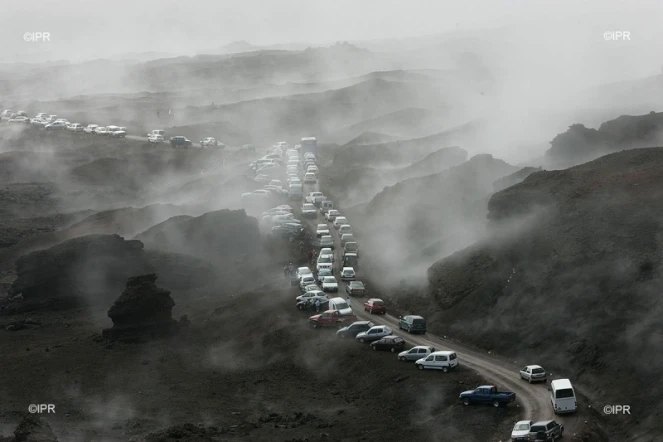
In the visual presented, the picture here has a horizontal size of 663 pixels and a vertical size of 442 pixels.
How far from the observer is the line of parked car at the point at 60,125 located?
471 ft

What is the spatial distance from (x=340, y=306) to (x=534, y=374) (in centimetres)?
1821

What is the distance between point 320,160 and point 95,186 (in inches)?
1254

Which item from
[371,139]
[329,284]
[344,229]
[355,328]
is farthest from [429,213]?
[371,139]

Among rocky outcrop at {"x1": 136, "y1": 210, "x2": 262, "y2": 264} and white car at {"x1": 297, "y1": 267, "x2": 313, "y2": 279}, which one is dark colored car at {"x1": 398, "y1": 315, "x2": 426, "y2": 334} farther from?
rocky outcrop at {"x1": 136, "y1": 210, "x2": 262, "y2": 264}

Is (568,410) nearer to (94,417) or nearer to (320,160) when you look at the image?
(94,417)

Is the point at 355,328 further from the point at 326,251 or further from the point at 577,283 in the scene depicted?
the point at 326,251

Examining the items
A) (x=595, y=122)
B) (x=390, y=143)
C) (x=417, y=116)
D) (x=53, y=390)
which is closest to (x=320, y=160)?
(x=390, y=143)

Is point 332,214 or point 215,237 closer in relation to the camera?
point 215,237

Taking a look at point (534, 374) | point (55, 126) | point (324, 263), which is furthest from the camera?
point (55, 126)

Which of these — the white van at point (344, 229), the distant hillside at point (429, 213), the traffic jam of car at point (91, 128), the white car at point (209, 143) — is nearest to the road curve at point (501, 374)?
the distant hillside at point (429, 213)

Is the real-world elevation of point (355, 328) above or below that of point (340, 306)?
below

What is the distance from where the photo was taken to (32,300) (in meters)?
77.7

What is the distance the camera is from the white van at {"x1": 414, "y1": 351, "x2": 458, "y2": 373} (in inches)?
1943

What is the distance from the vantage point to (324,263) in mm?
73188
